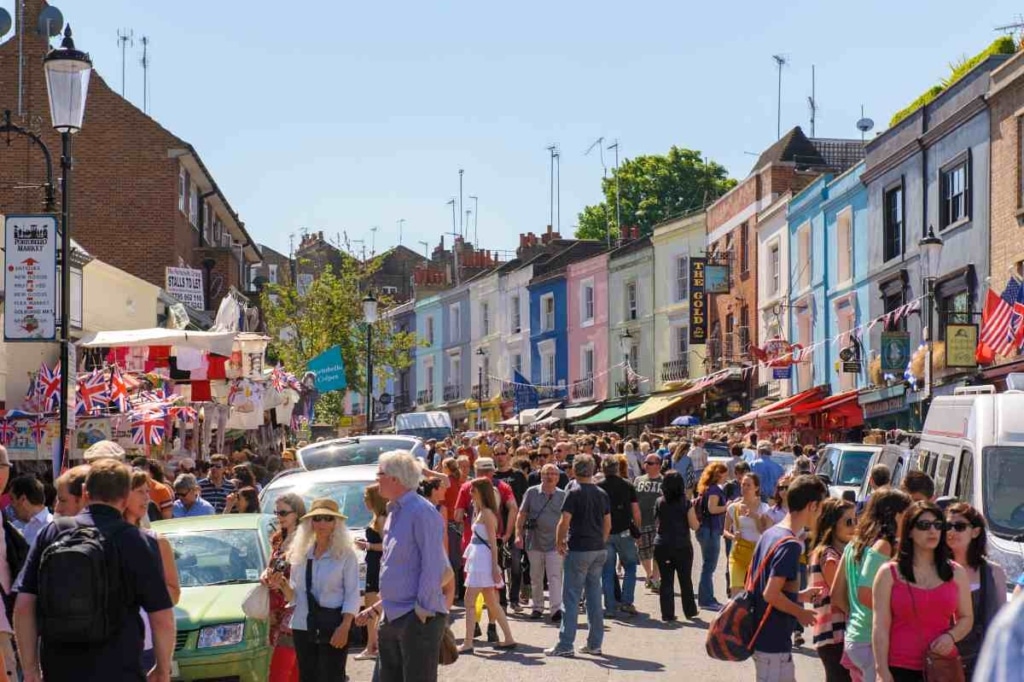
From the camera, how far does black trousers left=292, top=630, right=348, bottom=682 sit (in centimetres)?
912

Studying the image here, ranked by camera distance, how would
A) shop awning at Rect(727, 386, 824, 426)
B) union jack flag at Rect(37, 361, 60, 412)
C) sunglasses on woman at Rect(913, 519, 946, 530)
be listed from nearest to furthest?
sunglasses on woman at Rect(913, 519, 946, 530) → union jack flag at Rect(37, 361, 60, 412) → shop awning at Rect(727, 386, 824, 426)

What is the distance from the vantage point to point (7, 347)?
24438 mm

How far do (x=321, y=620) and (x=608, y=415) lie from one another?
47.1m

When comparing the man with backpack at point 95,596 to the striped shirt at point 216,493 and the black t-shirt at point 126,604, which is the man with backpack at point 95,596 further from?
the striped shirt at point 216,493

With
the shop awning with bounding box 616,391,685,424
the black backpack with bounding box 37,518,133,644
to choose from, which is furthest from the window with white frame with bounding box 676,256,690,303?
the black backpack with bounding box 37,518,133,644

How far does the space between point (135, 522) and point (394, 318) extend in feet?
255

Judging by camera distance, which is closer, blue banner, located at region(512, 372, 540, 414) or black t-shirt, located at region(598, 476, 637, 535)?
black t-shirt, located at region(598, 476, 637, 535)

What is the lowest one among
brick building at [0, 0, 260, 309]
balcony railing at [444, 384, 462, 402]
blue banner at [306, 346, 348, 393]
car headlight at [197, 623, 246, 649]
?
car headlight at [197, 623, 246, 649]

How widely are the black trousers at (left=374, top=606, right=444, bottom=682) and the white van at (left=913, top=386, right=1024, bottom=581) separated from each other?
501 centimetres

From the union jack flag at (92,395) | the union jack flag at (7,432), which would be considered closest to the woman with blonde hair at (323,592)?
the union jack flag at (7,432)

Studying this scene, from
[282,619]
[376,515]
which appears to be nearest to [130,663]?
[282,619]

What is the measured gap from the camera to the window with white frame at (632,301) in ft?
189

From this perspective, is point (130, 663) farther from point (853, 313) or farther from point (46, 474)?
point (853, 313)

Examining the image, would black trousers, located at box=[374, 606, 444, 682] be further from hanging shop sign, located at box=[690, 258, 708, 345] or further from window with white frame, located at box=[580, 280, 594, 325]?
window with white frame, located at box=[580, 280, 594, 325]
